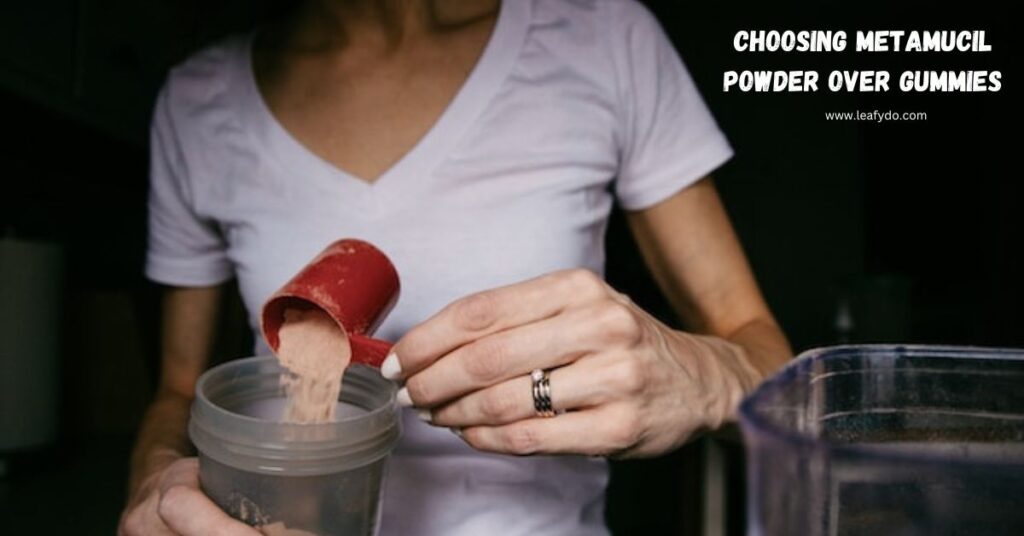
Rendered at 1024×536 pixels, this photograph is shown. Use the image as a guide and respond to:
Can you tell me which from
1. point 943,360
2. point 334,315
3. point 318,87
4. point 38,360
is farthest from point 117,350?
point 943,360

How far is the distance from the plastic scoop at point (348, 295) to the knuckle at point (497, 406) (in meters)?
0.06

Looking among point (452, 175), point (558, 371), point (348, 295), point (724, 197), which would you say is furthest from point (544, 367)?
point (724, 197)

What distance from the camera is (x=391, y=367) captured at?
42cm

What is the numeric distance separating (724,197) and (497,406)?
122 cm

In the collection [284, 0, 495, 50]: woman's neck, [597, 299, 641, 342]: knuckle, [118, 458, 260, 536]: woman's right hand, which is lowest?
[118, 458, 260, 536]: woman's right hand

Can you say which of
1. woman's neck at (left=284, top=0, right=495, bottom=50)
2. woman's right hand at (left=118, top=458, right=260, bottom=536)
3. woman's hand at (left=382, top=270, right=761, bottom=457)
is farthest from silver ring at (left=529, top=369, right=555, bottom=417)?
woman's neck at (left=284, top=0, right=495, bottom=50)

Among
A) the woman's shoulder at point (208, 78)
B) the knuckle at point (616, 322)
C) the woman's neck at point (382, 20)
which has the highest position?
the woman's neck at point (382, 20)

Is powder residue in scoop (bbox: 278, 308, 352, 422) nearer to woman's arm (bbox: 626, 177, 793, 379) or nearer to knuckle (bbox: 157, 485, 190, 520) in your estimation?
knuckle (bbox: 157, 485, 190, 520)

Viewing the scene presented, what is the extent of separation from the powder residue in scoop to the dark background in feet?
1.23

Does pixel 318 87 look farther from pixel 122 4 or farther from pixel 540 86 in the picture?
pixel 122 4

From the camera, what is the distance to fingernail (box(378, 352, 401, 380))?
42 cm

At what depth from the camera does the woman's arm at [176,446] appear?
16.8 inches

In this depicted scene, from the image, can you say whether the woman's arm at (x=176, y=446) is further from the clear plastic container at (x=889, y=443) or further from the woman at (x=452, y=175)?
the clear plastic container at (x=889, y=443)

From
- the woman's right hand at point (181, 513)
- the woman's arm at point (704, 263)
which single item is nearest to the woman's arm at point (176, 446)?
the woman's right hand at point (181, 513)
